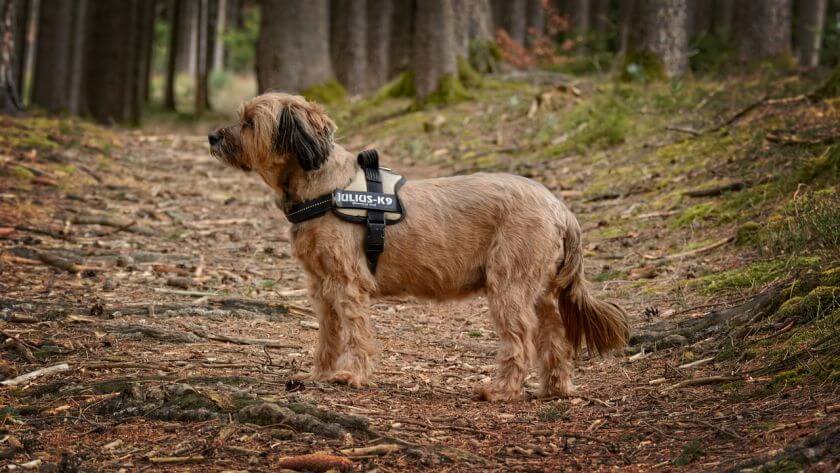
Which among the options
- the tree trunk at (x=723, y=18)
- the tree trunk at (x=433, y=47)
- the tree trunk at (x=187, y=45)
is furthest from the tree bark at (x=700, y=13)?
the tree trunk at (x=187, y=45)

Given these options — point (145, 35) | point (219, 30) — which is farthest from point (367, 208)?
point (219, 30)

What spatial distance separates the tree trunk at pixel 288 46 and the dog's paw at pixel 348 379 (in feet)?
54.8

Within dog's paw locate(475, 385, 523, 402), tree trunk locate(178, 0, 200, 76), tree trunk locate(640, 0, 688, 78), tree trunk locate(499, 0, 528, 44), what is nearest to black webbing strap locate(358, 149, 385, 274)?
dog's paw locate(475, 385, 523, 402)

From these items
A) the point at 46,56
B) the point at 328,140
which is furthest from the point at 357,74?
the point at 328,140

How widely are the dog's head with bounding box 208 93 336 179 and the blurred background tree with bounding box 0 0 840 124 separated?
1114cm

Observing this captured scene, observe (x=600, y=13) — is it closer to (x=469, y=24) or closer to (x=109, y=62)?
(x=469, y=24)

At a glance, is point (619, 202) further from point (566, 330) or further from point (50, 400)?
point (50, 400)

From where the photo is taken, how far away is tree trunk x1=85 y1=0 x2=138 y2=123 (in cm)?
2695

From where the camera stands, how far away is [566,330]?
6.48 m

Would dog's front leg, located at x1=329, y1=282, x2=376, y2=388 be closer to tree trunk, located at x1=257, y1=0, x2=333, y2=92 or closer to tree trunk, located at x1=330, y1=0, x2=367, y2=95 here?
tree trunk, located at x1=257, y1=0, x2=333, y2=92

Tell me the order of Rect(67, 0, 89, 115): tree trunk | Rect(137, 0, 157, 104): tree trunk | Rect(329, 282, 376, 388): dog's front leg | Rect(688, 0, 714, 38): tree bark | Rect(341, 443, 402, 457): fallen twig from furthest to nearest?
Rect(688, 0, 714, 38): tree bark
Rect(137, 0, 157, 104): tree trunk
Rect(67, 0, 89, 115): tree trunk
Rect(329, 282, 376, 388): dog's front leg
Rect(341, 443, 402, 457): fallen twig

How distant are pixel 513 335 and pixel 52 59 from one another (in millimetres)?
21218

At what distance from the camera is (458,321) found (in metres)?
8.59

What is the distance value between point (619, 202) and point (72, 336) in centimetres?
728
